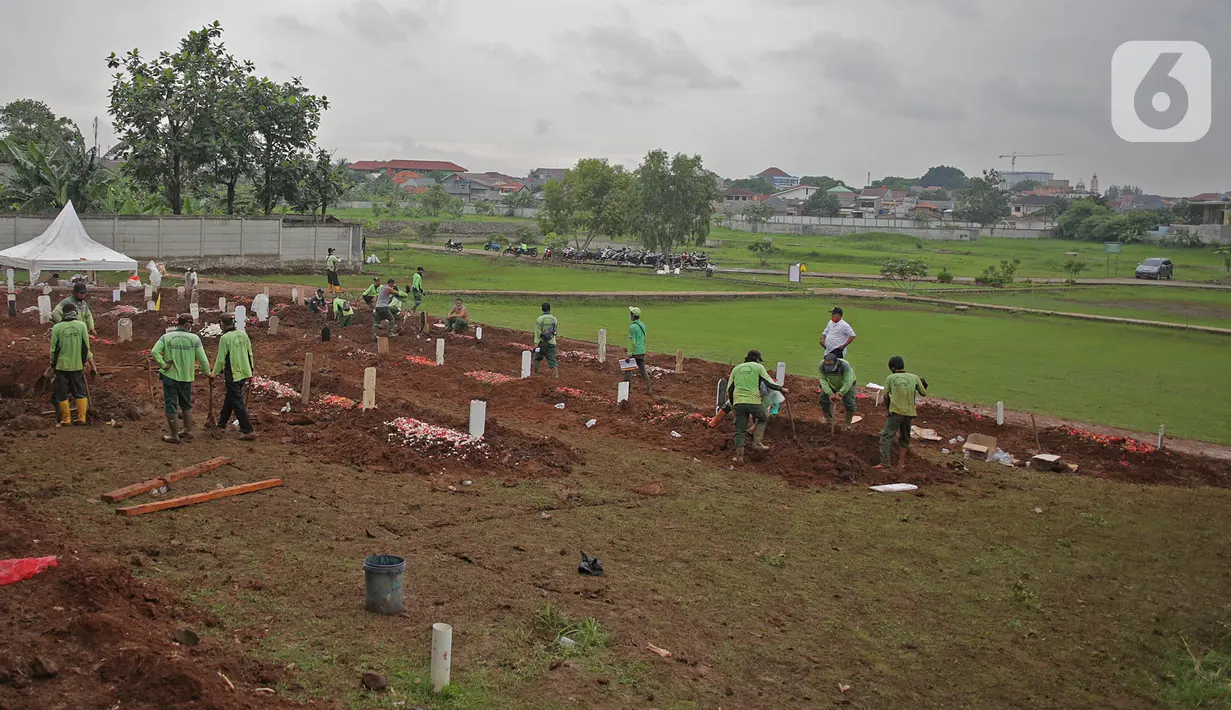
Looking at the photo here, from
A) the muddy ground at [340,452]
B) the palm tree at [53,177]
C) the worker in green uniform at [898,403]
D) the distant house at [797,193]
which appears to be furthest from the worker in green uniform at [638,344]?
the distant house at [797,193]

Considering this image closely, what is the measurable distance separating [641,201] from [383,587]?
63755 mm

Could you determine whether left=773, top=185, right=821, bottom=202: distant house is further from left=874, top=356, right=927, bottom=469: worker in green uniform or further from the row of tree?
left=874, top=356, right=927, bottom=469: worker in green uniform

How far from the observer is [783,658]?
7801 millimetres

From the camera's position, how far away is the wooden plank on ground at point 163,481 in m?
10.2

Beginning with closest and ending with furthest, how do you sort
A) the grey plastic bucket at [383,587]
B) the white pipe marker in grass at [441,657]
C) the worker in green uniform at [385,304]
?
the white pipe marker in grass at [441,657] < the grey plastic bucket at [383,587] < the worker in green uniform at [385,304]

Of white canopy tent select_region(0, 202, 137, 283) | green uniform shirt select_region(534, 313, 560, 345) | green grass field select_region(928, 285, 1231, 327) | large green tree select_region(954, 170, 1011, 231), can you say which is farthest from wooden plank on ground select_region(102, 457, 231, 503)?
large green tree select_region(954, 170, 1011, 231)

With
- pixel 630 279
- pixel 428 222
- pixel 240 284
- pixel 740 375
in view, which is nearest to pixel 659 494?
pixel 740 375

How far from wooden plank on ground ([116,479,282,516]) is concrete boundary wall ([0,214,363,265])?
1330 inches

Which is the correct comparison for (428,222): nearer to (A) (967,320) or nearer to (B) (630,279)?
(B) (630,279)

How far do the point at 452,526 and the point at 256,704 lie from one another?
4522 mm

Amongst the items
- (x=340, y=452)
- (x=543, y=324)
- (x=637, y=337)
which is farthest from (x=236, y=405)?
(x=637, y=337)

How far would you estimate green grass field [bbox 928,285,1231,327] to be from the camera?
4316 centimetres

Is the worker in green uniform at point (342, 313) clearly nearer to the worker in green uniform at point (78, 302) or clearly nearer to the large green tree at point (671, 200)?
the worker in green uniform at point (78, 302)

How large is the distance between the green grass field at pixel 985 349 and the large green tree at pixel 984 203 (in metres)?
87.9
